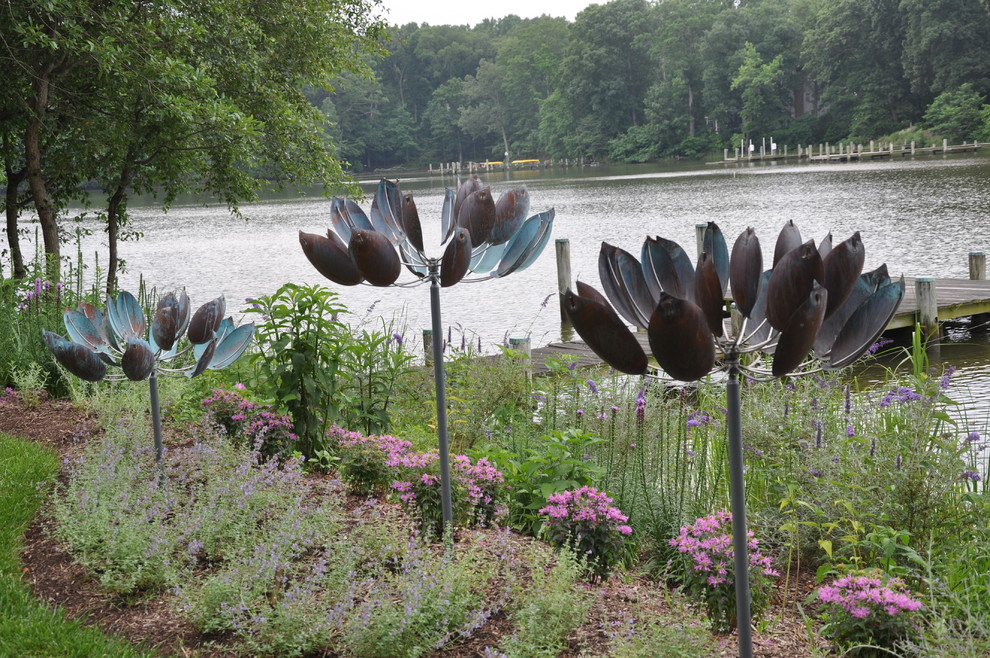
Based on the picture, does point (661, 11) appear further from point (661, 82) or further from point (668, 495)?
point (668, 495)

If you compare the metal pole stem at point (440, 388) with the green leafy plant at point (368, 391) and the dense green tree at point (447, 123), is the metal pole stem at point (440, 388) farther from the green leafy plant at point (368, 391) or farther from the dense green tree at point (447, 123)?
the dense green tree at point (447, 123)

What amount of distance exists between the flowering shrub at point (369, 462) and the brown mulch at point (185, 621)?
64 cm

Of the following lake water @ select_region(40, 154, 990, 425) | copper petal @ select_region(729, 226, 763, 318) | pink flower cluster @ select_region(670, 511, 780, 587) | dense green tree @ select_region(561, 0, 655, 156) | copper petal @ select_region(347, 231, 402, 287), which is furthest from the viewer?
dense green tree @ select_region(561, 0, 655, 156)

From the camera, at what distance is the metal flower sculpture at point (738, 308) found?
155cm

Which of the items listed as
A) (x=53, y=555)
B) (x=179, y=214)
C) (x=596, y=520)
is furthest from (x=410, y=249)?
(x=179, y=214)

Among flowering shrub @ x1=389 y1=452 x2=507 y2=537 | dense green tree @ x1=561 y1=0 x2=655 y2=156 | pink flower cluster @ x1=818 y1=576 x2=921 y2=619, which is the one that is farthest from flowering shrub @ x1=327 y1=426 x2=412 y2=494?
dense green tree @ x1=561 y1=0 x2=655 y2=156

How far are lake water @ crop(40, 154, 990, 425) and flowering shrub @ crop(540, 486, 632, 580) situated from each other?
2.45m

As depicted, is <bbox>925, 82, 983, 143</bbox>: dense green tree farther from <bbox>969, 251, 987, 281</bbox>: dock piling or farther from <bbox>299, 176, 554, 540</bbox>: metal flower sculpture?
<bbox>299, 176, 554, 540</bbox>: metal flower sculpture

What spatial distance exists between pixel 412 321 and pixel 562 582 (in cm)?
1270

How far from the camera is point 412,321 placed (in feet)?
50.1

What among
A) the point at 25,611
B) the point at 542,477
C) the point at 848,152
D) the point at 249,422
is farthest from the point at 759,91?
the point at 25,611

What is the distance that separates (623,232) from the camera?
1057 inches

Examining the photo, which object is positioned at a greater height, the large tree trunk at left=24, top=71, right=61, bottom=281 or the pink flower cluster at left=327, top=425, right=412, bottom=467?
the large tree trunk at left=24, top=71, right=61, bottom=281

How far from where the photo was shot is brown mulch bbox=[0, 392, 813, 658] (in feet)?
9.01
